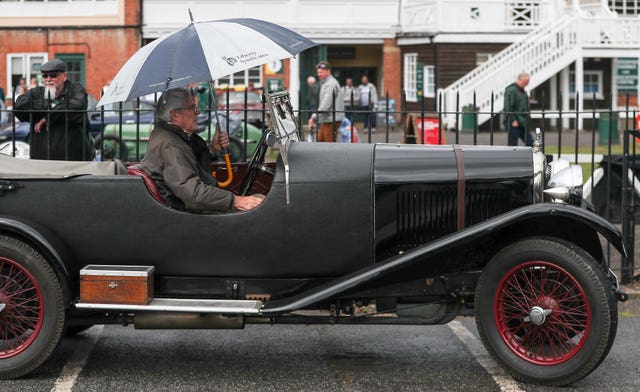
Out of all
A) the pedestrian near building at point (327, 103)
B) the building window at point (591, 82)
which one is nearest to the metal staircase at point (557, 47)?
the building window at point (591, 82)

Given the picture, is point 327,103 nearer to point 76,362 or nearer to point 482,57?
point 76,362

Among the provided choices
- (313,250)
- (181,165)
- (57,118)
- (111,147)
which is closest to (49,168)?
(181,165)

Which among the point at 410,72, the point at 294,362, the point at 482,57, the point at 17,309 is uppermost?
the point at 482,57

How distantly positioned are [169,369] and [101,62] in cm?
3043

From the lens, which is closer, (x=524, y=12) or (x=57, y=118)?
(x=57, y=118)

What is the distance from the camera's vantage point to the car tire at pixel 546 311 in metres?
5.29

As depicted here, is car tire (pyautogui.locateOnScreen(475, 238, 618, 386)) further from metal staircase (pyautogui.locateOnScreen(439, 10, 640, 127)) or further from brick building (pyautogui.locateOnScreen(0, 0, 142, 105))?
brick building (pyautogui.locateOnScreen(0, 0, 142, 105))

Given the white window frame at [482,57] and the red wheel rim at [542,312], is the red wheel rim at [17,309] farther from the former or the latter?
the white window frame at [482,57]

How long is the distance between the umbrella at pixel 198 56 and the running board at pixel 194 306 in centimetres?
112

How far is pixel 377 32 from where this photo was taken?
3609 cm

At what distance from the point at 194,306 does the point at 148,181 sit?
77 centimetres

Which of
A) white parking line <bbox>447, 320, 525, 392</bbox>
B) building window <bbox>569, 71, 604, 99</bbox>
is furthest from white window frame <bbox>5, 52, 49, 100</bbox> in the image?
white parking line <bbox>447, 320, 525, 392</bbox>

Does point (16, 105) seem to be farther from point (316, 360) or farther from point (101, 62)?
point (101, 62)

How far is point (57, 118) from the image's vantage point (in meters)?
8.34
